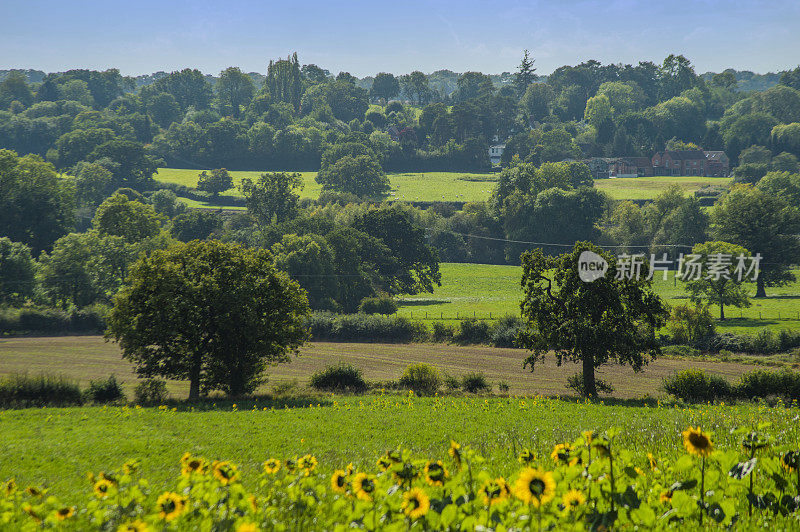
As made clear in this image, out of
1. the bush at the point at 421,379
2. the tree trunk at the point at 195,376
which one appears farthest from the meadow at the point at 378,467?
the bush at the point at 421,379

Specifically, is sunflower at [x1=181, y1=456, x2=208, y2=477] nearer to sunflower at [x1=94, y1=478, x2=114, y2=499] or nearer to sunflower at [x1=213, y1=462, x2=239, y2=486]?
sunflower at [x1=213, y1=462, x2=239, y2=486]

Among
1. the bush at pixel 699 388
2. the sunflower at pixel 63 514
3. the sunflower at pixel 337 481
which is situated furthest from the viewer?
the bush at pixel 699 388

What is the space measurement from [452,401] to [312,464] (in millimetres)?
29946

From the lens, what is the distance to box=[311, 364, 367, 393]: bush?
45.7m

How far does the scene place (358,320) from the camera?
7894 cm

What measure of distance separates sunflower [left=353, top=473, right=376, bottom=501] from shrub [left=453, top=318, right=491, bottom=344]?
67388 mm

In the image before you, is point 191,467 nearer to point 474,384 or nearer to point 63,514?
point 63,514

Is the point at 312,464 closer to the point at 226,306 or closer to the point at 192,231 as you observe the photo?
the point at 226,306

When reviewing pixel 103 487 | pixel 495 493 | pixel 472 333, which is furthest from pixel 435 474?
pixel 472 333

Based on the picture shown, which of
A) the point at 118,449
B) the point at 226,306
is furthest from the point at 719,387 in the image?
the point at 118,449

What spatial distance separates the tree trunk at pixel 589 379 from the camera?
1704 inches

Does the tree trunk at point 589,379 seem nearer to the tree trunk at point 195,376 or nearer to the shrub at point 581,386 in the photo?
the shrub at point 581,386

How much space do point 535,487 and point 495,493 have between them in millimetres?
970

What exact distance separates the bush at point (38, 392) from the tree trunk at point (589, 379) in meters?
34.0
